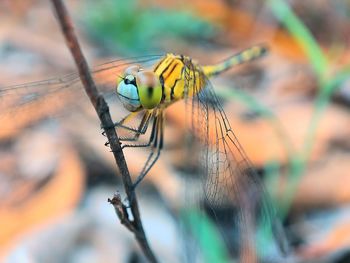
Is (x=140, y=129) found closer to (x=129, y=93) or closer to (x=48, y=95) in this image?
(x=129, y=93)

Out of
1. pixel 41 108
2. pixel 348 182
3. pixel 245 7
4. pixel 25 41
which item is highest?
pixel 245 7

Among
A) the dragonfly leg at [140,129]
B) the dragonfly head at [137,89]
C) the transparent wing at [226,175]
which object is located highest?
the dragonfly head at [137,89]

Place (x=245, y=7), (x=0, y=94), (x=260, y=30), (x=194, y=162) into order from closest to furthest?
Result: (x=0, y=94)
(x=194, y=162)
(x=260, y=30)
(x=245, y=7)

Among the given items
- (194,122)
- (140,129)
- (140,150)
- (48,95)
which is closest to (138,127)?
(140,129)

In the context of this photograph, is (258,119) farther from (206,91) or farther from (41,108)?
(41,108)

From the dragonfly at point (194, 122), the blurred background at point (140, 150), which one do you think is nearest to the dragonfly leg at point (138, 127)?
the dragonfly at point (194, 122)

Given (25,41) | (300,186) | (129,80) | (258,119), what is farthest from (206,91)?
(25,41)

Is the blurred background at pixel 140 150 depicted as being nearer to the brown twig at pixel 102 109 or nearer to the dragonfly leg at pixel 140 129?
the dragonfly leg at pixel 140 129

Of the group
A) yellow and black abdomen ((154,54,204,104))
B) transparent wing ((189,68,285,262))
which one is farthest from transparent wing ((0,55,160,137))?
transparent wing ((189,68,285,262))

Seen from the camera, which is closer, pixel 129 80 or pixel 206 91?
pixel 129 80
